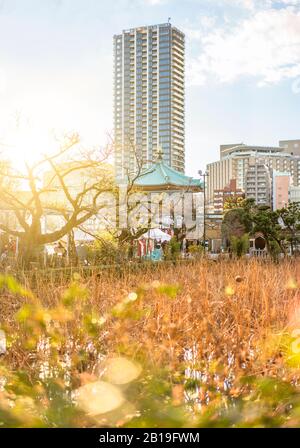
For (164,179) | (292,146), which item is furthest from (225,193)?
(164,179)

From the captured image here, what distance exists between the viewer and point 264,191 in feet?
306

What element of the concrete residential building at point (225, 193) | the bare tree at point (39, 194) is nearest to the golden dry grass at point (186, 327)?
the bare tree at point (39, 194)

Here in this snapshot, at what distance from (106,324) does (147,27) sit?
58.3 metres

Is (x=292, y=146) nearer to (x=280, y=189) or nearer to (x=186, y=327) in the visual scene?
(x=280, y=189)

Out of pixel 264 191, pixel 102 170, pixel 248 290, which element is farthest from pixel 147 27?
pixel 248 290

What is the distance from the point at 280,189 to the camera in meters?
89.2

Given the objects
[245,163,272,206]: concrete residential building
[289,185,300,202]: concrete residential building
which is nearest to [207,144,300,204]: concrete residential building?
[245,163,272,206]: concrete residential building

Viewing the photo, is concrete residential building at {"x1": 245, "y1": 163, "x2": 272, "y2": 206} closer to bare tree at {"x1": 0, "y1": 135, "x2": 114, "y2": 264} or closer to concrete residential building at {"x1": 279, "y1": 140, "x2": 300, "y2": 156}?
concrete residential building at {"x1": 279, "y1": 140, "x2": 300, "y2": 156}

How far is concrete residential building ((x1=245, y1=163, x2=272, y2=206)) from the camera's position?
91.3 metres

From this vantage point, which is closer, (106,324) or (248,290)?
(106,324)

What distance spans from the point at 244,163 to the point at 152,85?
2100 inches

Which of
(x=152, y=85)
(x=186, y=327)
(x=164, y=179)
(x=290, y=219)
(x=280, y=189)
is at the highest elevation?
(x=152, y=85)
